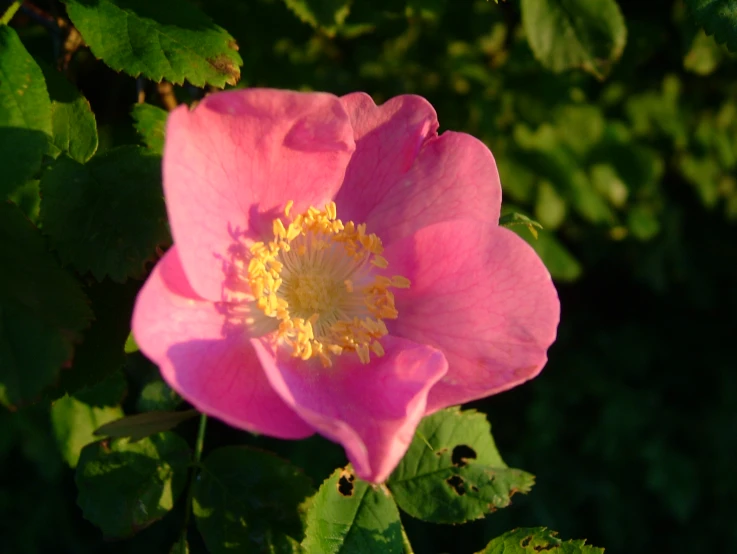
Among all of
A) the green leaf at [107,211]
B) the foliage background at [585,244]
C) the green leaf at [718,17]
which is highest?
the green leaf at [718,17]

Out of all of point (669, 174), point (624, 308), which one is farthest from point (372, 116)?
point (624, 308)

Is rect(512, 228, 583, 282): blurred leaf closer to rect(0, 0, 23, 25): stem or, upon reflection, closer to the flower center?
the flower center

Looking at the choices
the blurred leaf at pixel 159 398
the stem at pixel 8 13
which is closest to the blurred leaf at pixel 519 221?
the blurred leaf at pixel 159 398

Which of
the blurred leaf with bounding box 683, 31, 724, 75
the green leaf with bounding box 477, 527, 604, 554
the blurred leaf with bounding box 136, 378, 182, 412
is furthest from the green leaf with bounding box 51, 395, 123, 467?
the blurred leaf with bounding box 683, 31, 724, 75

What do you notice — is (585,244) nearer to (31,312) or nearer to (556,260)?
(556,260)

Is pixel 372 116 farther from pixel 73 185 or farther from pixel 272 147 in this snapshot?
pixel 73 185

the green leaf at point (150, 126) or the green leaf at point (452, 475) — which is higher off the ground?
the green leaf at point (150, 126)

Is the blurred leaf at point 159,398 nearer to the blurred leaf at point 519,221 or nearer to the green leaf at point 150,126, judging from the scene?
the green leaf at point 150,126
